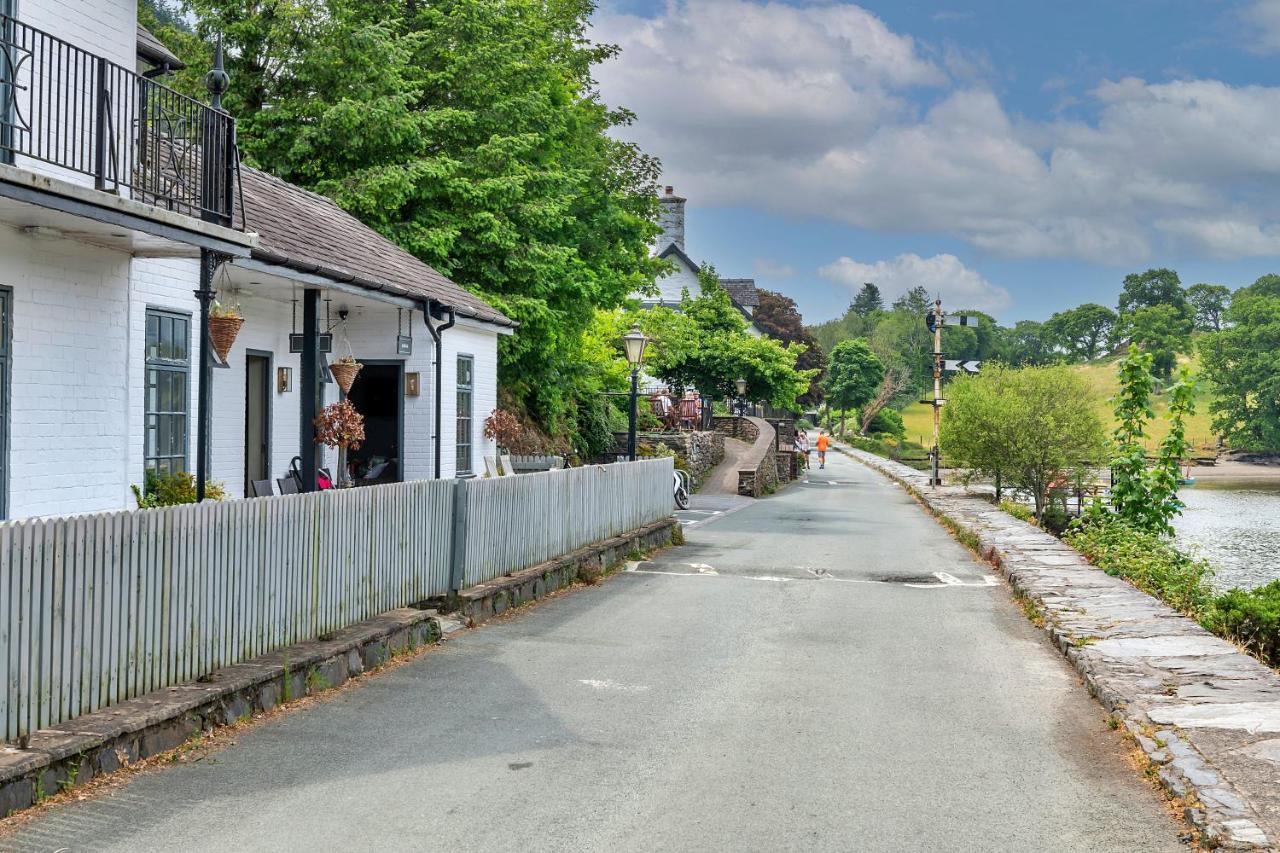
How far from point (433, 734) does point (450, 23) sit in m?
20.8

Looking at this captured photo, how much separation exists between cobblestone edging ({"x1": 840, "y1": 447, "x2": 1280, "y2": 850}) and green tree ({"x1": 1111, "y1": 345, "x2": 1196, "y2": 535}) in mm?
5060

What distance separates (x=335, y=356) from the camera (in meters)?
17.1

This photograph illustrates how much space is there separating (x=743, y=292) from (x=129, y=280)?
269ft

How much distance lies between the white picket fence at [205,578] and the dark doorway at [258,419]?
4577mm

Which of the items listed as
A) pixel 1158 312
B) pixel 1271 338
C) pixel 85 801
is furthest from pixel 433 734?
pixel 1158 312

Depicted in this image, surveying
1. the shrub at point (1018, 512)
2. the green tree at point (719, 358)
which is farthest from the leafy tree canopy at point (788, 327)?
the shrub at point (1018, 512)

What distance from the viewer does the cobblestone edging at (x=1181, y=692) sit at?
5.60 m

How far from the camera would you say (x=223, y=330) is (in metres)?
11.9

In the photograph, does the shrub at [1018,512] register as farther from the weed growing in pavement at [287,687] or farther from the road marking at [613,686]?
the weed growing in pavement at [287,687]

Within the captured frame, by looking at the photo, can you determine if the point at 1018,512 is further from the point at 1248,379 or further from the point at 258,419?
the point at 1248,379

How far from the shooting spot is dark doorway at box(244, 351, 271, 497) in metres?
15.2

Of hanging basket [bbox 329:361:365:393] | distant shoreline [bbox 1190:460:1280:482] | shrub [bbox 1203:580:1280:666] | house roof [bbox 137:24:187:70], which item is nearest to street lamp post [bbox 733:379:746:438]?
hanging basket [bbox 329:361:365:393]

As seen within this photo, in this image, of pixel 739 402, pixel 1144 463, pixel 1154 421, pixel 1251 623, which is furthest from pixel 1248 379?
pixel 1251 623

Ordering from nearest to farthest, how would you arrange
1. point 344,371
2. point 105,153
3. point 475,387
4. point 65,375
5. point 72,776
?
1. point 72,776
2. point 65,375
3. point 105,153
4. point 344,371
5. point 475,387
